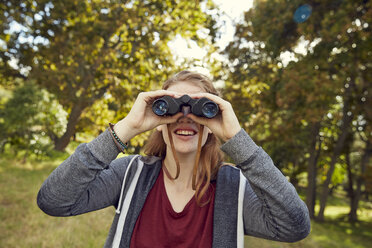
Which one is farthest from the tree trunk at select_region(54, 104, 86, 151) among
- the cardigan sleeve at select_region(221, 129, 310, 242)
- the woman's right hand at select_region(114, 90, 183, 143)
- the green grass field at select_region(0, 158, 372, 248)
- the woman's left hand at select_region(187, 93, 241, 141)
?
the cardigan sleeve at select_region(221, 129, 310, 242)

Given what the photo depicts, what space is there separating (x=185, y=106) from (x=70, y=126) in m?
9.40

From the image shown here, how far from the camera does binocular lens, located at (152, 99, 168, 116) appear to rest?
1.68 metres

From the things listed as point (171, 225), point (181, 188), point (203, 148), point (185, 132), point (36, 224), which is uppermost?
point (185, 132)

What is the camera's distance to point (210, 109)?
1.62m

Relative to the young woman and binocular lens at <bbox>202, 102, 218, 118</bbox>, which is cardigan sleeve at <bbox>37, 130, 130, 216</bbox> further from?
binocular lens at <bbox>202, 102, 218, 118</bbox>

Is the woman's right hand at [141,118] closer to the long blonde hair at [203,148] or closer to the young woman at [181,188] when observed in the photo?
the young woman at [181,188]

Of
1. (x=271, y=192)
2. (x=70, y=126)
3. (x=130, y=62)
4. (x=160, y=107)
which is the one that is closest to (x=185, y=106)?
(x=160, y=107)

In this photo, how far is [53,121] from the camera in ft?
29.8

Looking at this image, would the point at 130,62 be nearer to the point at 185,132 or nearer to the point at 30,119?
the point at 30,119

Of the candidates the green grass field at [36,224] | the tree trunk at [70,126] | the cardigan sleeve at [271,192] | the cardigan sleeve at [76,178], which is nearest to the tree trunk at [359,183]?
the green grass field at [36,224]

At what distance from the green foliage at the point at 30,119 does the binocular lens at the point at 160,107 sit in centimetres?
773

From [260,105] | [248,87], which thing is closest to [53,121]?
[248,87]

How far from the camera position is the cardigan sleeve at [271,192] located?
137 cm

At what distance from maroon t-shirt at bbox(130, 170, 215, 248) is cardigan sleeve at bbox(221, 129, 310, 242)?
13.8 inches
